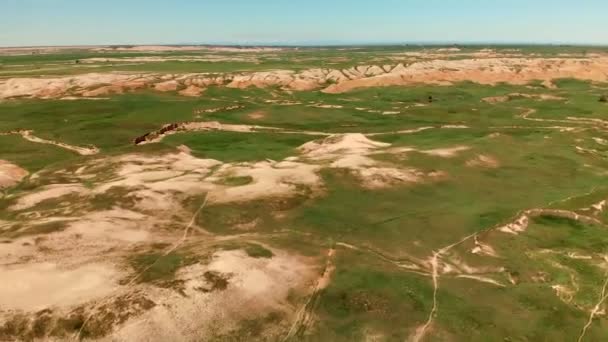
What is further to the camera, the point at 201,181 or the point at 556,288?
the point at 201,181

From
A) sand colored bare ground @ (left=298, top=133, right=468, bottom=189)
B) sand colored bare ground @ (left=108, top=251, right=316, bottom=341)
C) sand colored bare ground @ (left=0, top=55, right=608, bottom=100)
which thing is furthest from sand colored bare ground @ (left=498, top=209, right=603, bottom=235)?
sand colored bare ground @ (left=0, top=55, right=608, bottom=100)

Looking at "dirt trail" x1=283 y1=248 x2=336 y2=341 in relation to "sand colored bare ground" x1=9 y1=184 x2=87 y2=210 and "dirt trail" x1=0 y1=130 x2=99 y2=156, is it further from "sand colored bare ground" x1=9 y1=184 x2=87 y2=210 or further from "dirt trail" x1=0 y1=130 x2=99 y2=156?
"dirt trail" x1=0 y1=130 x2=99 y2=156

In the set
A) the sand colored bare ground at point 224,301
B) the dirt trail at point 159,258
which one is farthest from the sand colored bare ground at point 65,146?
the sand colored bare ground at point 224,301

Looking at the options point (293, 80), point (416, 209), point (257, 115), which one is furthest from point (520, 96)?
point (416, 209)

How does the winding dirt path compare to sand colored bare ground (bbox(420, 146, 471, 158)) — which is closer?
the winding dirt path

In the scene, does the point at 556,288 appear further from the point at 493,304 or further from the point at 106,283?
the point at 106,283

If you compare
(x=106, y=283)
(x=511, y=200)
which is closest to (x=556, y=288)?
(x=511, y=200)

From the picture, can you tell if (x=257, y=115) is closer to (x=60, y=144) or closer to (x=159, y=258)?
(x=60, y=144)
